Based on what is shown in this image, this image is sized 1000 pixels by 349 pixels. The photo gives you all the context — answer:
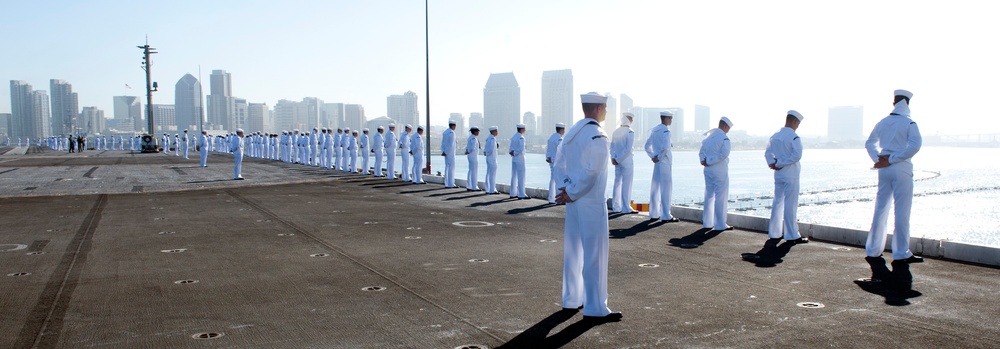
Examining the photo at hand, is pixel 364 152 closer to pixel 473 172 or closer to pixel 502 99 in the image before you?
pixel 473 172

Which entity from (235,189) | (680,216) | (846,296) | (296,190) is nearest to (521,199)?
(680,216)

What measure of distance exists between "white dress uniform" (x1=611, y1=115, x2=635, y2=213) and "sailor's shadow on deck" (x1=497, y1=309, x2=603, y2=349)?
7721 mm

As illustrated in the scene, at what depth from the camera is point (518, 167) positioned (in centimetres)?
2044

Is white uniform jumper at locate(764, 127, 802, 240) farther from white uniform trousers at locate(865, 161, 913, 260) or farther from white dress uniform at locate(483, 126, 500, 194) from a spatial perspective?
white dress uniform at locate(483, 126, 500, 194)

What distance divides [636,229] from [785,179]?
2607 mm

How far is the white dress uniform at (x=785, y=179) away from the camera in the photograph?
36.7ft

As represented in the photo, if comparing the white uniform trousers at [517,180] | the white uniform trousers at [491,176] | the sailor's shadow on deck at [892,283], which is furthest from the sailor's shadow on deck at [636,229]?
the white uniform trousers at [491,176]

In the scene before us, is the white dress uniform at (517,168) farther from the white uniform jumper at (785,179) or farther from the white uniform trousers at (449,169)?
the white uniform jumper at (785,179)

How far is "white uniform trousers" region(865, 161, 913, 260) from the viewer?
920 cm

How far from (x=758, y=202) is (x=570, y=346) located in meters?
90.8

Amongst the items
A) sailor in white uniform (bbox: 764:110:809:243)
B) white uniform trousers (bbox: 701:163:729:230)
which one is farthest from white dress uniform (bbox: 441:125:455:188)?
sailor in white uniform (bbox: 764:110:809:243)

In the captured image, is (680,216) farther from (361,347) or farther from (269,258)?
(361,347)

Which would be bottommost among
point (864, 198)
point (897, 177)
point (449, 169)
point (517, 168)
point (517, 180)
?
point (864, 198)

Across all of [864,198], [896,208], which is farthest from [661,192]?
[864,198]
